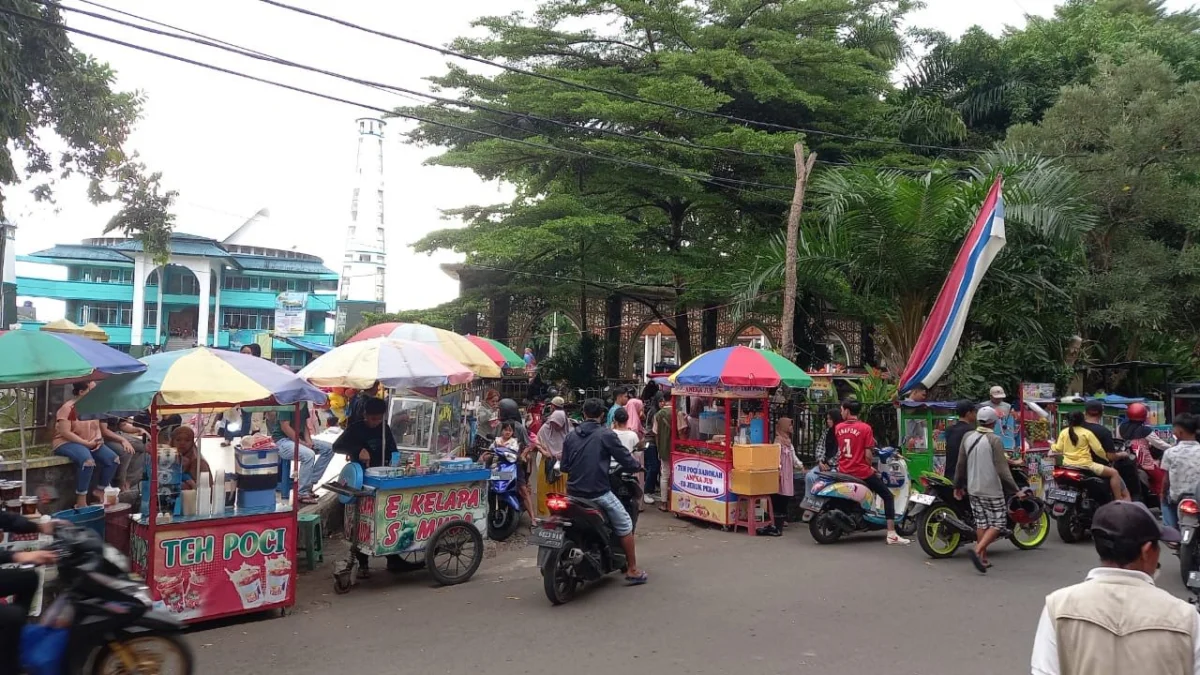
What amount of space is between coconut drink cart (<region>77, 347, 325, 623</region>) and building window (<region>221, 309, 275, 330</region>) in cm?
4661

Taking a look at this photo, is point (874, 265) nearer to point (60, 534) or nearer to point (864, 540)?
point (864, 540)

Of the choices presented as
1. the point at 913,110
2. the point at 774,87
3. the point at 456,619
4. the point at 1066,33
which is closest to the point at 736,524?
the point at 456,619

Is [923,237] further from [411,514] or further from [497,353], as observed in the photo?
[411,514]

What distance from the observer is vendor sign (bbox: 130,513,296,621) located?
5.86 m

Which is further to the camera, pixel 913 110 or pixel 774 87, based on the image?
pixel 913 110

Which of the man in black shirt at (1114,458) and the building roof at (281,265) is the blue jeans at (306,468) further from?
the building roof at (281,265)

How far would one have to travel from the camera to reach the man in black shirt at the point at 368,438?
24.6ft

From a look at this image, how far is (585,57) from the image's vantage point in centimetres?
Answer: 1917

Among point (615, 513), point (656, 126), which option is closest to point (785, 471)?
point (615, 513)

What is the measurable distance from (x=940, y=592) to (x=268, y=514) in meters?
5.65

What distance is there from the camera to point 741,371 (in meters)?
9.48

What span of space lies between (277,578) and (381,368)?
78.3 inches

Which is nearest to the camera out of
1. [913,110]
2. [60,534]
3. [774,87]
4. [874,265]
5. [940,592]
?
[60,534]

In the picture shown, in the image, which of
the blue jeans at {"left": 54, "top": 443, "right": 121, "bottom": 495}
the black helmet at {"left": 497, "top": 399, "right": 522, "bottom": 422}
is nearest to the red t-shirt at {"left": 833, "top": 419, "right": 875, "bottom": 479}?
the black helmet at {"left": 497, "top": 399, "right": 522, "bottom": 422}
